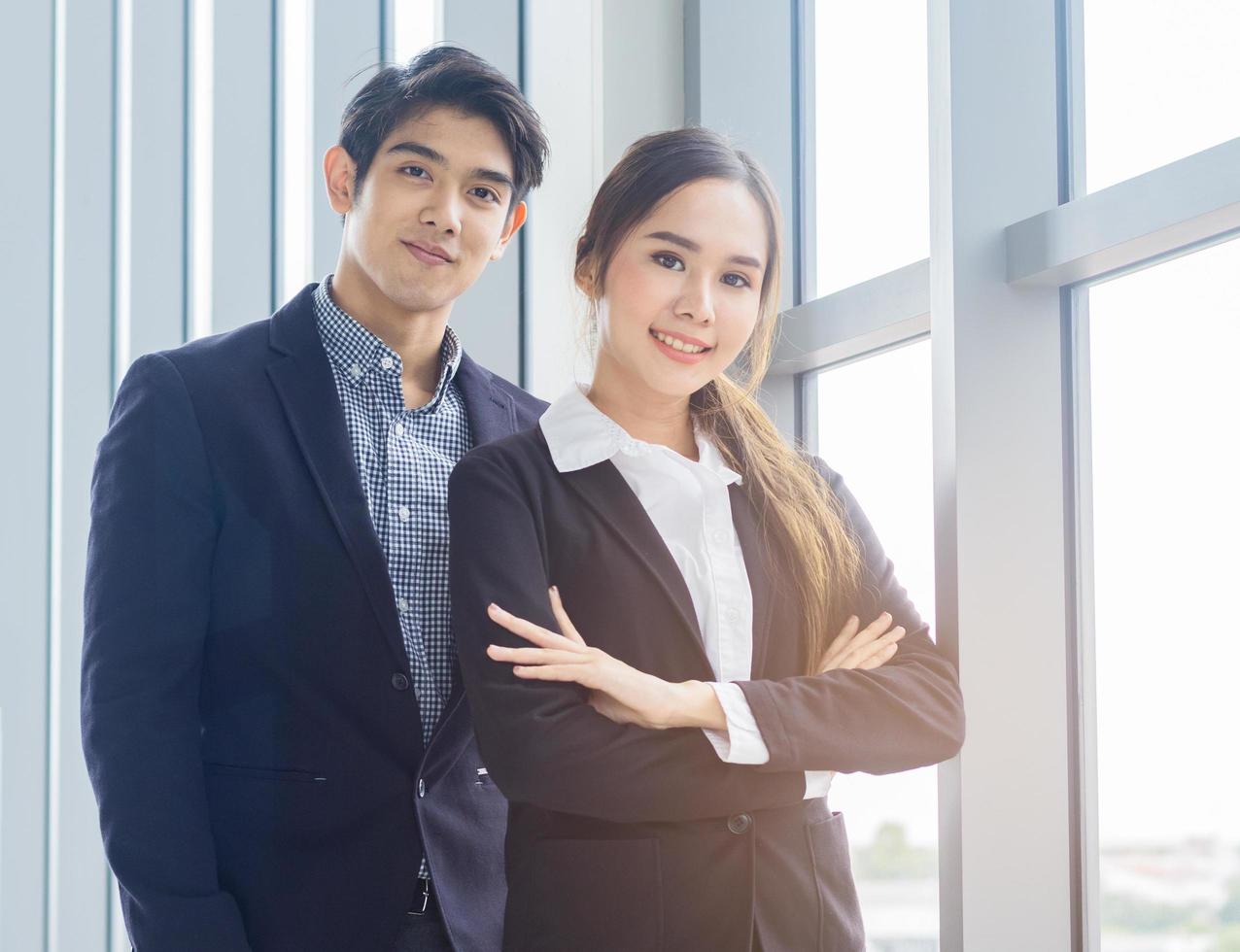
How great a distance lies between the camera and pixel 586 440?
5.17 ft

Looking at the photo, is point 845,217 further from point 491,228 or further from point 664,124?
point 491,228

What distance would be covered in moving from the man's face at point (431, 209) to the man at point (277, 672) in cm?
5

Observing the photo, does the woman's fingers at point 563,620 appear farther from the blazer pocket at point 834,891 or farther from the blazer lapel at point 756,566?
the blazer pocket at point 834,891

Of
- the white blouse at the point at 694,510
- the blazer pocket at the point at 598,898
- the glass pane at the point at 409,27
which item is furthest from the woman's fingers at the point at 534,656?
the glass pane at the point at 409,27

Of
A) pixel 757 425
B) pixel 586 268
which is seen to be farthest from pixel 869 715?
pixel 586 268

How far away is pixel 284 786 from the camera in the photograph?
158 cm

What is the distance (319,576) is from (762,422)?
0.64m

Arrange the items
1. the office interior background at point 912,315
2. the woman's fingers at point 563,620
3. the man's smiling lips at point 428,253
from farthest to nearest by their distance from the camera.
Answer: the man's smiling lips at point 428,253 → the office interior background at point 912,315 → the woman's fingers at point 563,620

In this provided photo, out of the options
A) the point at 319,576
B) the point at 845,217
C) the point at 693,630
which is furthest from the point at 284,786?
the point at 845,217

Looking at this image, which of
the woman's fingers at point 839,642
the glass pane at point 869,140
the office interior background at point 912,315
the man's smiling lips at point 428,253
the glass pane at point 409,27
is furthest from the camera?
the glass pane at point 409,27

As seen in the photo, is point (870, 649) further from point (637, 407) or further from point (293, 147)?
point (293, 147)

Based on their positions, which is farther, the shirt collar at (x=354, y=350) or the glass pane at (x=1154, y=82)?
the shirt collar at (x=354, y=350)

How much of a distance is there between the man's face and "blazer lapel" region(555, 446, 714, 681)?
1.47 feet

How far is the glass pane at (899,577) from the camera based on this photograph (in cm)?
200
